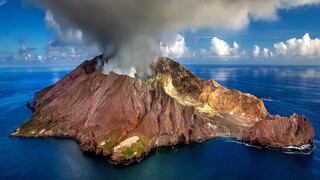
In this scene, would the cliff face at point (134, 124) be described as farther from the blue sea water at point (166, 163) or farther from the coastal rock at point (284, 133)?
the blue sea water at point (166, 163)

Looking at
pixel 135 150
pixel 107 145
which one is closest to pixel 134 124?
pixel 107 145

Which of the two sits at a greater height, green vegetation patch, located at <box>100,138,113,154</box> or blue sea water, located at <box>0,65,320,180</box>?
green vegetation patch, located at <box>100,138,113,154</box>

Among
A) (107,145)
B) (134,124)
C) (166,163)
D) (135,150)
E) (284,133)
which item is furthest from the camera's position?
(284,133)

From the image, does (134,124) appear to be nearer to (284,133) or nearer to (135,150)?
(135,150)

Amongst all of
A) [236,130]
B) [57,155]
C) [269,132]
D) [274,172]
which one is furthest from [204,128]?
[57,155]

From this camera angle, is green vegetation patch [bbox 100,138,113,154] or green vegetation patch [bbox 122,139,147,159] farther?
green vegetation patch [bbox 100,138,113,154]

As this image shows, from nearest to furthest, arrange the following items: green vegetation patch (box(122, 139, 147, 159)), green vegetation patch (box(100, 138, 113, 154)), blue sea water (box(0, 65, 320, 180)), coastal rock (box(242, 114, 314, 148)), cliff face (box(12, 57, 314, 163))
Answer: blue sea water (box(0, 65, 320, 180))
green vegetation patch (box(122, 139, 147, 159))
green vegetation patch (box(100, 138, 113, 154))
cliff face (box(12, 57, 314, 163))
coastal rock (box(242, 114, 314, 148))

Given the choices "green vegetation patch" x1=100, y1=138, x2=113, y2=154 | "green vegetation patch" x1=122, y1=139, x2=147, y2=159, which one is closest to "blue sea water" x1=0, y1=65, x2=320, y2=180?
"green vegetation patch" x1=122, y1=139, x2=147, y2=159

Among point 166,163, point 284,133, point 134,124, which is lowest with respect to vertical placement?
point 166,163

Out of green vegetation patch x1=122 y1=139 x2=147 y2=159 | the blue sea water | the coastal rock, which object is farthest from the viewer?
the coastal rock

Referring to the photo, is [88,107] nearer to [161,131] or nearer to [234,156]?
[161,131]

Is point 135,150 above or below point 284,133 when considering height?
below

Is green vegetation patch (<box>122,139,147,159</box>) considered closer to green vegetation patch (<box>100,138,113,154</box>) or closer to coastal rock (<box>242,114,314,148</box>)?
green vegetation patch (<box>100,138,113,154</box>)
